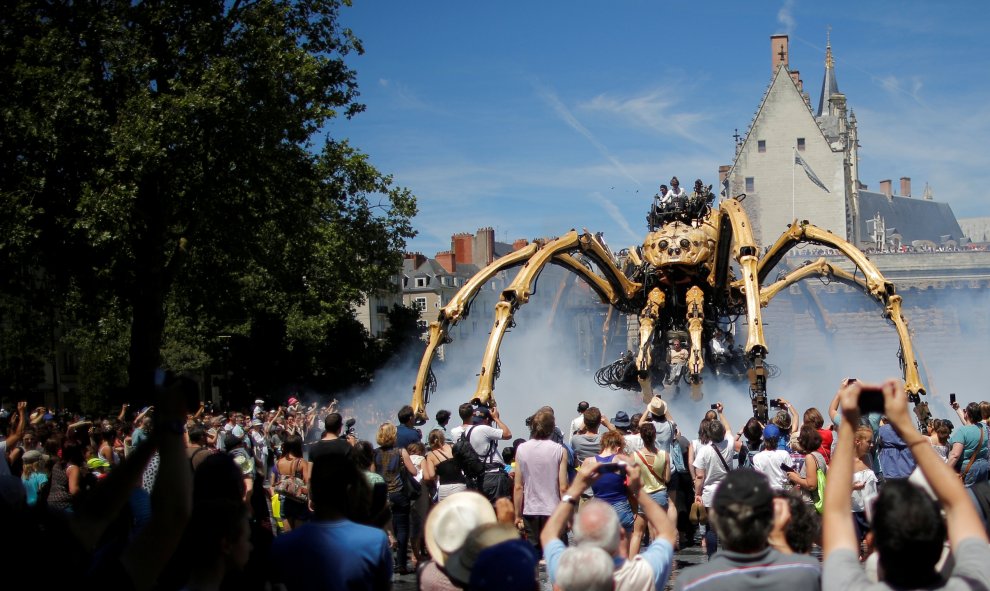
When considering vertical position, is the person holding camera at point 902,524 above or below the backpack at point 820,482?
above

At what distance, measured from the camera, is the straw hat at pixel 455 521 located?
4.90 m

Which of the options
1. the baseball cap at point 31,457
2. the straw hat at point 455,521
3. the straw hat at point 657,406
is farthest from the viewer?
the straw hat at point 657,406

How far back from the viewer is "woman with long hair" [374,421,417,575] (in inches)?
444

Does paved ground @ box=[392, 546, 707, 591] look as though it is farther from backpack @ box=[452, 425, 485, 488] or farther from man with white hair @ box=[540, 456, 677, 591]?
man with white hair @ box=[540, 456, 677, 591]

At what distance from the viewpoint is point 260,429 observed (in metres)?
18.1

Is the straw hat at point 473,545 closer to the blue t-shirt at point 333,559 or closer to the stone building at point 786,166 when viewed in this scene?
the blue t-shirt at point 333,559

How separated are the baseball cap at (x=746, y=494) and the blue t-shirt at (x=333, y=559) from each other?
5.03 ft

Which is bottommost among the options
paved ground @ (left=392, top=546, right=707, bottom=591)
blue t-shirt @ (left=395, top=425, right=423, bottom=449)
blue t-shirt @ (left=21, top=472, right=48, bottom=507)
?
paved ground @ (left=392, top=546, right=707, bottom=591)

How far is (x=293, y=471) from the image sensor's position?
1066 centimetres

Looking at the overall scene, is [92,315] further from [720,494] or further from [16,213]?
[720,494]

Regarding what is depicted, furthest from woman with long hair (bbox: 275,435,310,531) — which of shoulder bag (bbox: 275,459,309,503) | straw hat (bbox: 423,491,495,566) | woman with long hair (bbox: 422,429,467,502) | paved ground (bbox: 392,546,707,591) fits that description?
straw hat (bbox: 423,491,495,566)

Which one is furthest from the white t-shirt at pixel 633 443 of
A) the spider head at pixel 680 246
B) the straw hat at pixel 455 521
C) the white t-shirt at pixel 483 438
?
the spider head at pixel 680 246

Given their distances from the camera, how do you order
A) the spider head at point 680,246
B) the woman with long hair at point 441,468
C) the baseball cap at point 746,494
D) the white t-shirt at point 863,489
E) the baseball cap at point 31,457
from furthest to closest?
the spider head at point 680,246
the woman with long hair at point 441,468
the baseball cap at point 31,457
the white t-shirt at point 863,489
the baseball cap at point 746,494

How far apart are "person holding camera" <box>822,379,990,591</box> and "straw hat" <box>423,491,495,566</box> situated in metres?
1.51
